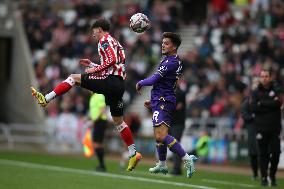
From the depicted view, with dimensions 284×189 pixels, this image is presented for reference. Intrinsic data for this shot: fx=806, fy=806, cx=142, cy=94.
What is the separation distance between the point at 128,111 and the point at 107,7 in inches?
260

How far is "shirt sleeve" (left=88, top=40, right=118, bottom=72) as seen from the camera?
1389 cm

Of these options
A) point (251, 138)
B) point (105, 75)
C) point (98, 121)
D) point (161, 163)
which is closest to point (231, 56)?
point (98, 121)

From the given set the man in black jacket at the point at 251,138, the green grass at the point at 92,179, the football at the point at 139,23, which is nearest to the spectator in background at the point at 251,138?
the man in black jacket at the point at 251,138

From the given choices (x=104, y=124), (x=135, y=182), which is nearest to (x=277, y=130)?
(x=135, y=182)

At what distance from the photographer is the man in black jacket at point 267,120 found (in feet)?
53.9

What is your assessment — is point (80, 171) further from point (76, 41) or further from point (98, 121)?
point (76, 41)

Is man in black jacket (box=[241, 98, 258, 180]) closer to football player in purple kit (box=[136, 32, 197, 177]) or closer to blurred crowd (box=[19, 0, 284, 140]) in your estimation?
football player in purple kit (box=[136, 32, 197, 177])

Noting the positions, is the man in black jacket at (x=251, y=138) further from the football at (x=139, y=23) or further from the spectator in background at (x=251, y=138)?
the football at (x=139, y=23)

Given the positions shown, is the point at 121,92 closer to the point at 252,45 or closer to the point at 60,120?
the point at 252,45

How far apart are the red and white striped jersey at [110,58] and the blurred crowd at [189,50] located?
35.9 feet

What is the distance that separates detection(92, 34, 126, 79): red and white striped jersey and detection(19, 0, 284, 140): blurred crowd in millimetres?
10951

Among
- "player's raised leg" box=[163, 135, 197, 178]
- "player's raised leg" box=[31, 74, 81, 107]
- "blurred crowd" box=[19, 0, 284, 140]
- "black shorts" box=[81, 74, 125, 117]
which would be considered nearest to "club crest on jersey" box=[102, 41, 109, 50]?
"black shorts" box=[81, 74, 125, 117]

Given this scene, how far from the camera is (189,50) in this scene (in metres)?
29.7

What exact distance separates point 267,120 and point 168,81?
3.27m
